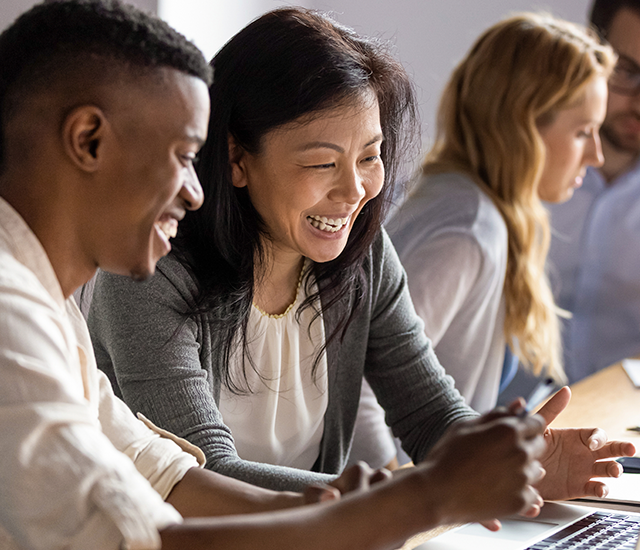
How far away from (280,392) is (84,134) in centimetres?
69

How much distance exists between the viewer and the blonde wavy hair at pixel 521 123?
178 centimetres

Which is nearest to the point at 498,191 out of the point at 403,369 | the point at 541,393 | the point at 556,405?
the point at 541,393

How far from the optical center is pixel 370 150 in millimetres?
1058

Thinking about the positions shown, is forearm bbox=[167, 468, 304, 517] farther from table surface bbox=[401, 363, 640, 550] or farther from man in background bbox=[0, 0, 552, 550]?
table surface bbox=[401, 363, 640, 550]

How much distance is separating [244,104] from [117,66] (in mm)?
454

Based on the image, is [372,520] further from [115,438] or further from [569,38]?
[569,38]

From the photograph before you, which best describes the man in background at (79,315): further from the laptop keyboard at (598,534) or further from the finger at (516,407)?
the laptop keyboard at (598,534)

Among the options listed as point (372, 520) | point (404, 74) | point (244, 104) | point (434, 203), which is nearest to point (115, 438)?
point (372, 520)

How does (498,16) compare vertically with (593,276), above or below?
above

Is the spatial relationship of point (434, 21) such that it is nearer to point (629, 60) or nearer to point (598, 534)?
point (629, 60)

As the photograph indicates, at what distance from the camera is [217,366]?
1089mm

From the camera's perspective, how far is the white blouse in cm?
115

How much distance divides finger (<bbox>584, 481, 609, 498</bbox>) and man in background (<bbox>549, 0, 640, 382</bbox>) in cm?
184

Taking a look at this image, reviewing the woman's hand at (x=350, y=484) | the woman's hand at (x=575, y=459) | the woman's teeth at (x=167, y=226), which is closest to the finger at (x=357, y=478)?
the woman's hand at (x=350, y=484)
